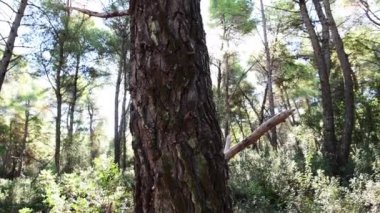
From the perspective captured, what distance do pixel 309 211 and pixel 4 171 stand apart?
26.3 meters

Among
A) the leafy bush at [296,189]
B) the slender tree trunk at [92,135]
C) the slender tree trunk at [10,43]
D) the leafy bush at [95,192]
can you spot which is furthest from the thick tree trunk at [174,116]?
the slender tree trunk at [92,135]

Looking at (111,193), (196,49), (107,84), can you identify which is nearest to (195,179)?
(196,49)

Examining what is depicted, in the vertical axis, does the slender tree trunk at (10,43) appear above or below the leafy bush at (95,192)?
above

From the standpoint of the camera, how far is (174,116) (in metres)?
1.43

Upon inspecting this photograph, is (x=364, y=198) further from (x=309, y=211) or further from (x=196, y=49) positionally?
(x=196, y=49)

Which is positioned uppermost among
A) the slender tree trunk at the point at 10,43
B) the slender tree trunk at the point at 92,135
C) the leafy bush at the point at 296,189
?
the slender tree trunk at the point at 92,135

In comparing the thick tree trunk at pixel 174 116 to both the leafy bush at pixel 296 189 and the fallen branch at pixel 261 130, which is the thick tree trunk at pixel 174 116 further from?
the leafy bush at pixel 296 189

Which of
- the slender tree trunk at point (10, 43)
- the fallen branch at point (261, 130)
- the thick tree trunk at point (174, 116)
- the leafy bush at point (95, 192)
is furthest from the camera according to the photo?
the slender tree trunk at point (10, 43)

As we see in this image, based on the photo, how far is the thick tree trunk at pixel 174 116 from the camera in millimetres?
1396

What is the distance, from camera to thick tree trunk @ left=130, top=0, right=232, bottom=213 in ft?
4.58

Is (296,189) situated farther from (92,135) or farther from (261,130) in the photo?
(92,135)

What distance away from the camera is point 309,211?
537 centimetres

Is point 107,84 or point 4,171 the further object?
point 4,171

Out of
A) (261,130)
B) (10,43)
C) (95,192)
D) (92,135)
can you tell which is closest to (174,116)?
(261,130)
